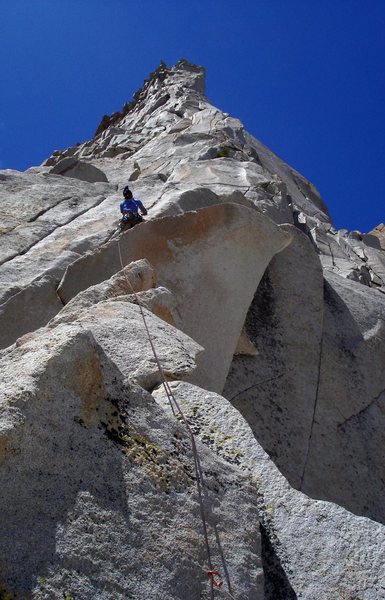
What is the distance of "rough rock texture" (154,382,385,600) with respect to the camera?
4262 mm

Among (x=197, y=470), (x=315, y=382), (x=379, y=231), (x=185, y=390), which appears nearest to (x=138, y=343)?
(x=185, y=390)

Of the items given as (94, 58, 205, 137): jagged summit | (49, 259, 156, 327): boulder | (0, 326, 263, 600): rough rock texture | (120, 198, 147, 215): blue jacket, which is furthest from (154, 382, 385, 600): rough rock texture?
(94, 58, 205, 137): jagged summit

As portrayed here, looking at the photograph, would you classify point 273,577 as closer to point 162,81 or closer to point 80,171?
point 80,171

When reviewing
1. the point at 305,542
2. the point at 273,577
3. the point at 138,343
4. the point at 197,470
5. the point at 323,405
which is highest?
the point at 323,405

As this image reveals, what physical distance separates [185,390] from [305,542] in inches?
64.0

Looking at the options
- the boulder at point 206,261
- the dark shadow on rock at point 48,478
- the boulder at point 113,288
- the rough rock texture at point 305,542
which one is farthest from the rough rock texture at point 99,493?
the boulder at point 206,261

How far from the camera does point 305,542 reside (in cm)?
449

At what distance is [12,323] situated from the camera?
1127 cm

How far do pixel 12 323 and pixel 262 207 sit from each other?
252 inches

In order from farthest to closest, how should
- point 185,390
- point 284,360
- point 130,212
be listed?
point 130,212, point 284,360, point 185,390

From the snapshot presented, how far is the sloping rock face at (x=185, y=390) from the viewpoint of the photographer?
3.89 meters

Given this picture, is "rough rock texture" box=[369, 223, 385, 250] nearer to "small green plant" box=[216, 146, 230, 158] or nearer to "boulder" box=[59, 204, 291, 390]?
"small green plant" box=[216, 146, 230, 158]

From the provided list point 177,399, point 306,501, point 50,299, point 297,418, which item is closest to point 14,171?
point 50,299

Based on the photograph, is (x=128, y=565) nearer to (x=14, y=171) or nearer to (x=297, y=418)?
(x=297, y=418)
